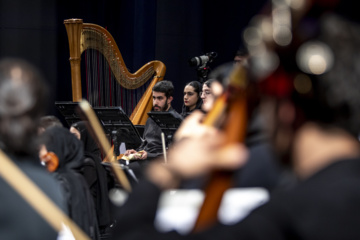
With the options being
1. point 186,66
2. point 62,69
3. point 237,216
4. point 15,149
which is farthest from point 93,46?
point 237,216

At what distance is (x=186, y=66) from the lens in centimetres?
922

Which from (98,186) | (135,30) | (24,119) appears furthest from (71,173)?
(135,30)

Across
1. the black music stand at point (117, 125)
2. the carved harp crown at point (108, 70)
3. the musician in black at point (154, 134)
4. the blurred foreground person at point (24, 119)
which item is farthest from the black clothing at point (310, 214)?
the carved harp crown at point (108, 70)

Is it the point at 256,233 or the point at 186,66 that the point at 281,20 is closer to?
the point at 256,233

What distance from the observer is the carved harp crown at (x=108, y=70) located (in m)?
5.96

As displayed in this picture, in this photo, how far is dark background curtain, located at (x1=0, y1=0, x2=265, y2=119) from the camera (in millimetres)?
8266

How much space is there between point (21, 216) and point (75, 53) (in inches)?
181

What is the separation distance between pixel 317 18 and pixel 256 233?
296mm

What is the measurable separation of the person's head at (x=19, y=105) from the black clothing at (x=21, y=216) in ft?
0.17

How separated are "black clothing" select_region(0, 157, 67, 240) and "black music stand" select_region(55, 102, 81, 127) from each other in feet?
12.5

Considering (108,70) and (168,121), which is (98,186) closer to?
(168,121)

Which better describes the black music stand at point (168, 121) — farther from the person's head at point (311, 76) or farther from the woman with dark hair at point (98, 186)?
the person's head at point (311, 76)

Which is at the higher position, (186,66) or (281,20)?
(281,20)

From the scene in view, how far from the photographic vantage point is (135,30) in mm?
8844
